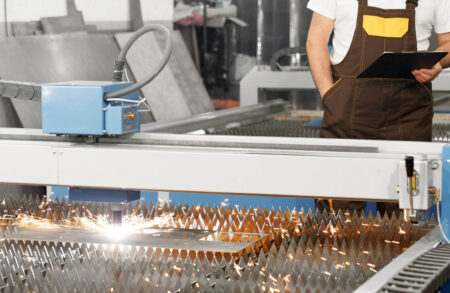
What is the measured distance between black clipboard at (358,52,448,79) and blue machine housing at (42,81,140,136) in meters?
0.73

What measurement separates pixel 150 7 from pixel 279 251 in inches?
206

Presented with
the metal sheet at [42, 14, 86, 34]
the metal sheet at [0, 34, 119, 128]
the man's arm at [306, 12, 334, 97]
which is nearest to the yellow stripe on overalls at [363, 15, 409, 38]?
the man's arm at [306, 12, 334, 97]

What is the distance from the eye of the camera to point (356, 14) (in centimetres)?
262

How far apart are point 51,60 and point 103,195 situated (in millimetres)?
3246

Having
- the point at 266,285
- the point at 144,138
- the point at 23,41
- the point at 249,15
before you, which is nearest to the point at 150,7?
the point at 249,15

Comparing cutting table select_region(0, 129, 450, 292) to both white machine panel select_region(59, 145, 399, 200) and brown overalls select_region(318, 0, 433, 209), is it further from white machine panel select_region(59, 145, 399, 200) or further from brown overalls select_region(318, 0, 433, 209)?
brown overalls select_region(318, 0, 433, 209)

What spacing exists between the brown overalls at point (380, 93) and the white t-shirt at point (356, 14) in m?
0.02

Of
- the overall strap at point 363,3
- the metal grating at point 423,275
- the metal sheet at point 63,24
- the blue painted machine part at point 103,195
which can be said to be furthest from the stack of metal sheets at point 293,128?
the metal grating at point 423,275

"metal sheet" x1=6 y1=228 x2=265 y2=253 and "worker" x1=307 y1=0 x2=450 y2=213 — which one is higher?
"worker" x1=307 y1=0 x2=450 y2=213

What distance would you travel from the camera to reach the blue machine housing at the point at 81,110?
1.85m

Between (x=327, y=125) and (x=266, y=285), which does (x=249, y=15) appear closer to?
(x=327, y=125)

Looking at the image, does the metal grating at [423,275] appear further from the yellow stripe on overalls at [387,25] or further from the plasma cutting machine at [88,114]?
the yellow stripe on overalls at [387,25]

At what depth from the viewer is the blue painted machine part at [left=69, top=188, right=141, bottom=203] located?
5.96 ft

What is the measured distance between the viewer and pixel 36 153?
1.80m
